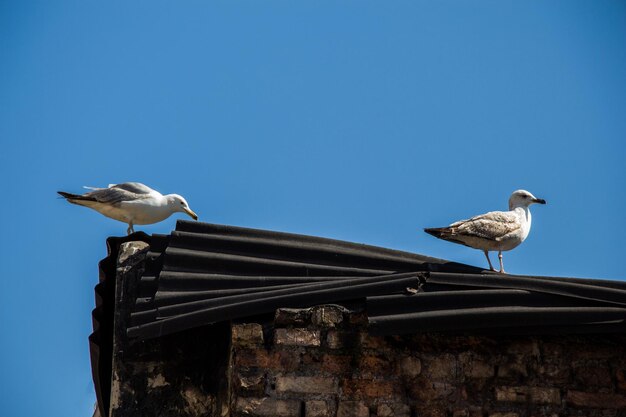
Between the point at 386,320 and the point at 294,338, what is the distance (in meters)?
0.50

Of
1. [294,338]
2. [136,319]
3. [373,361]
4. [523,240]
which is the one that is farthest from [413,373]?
[523,240]

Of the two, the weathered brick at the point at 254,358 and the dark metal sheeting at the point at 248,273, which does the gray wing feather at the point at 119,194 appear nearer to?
the dark metal sheeting at the point at 248,273

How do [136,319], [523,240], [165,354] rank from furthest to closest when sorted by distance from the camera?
[523,240] < [165,354] < [136,319]

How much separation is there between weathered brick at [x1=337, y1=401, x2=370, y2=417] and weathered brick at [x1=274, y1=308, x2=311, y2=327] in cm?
46

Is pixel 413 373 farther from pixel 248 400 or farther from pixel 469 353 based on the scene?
pixel 248 400

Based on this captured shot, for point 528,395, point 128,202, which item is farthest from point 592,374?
point 128,202

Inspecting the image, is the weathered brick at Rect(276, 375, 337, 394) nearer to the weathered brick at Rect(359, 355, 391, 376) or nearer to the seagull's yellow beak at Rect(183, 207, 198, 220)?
the weathered brick at Rect(359, 355, 391, 376)

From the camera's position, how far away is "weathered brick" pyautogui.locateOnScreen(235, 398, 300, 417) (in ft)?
16.9

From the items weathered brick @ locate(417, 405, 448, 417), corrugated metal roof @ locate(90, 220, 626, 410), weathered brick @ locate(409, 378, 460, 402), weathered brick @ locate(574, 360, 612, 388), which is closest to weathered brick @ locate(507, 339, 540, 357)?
corrugated metal roof @ locate(90, 220, 626, 410)

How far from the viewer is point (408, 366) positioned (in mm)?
5250

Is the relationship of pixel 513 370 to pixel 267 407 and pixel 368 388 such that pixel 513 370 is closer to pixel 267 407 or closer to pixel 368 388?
pixel 368 388

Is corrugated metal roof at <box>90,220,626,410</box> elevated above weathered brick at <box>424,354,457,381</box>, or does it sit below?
above

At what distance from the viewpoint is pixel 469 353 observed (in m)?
5.32

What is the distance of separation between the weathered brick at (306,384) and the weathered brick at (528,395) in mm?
883
